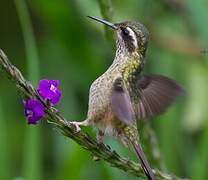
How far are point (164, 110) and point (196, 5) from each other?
135 cm

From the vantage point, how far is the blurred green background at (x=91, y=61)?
4504 millimetres

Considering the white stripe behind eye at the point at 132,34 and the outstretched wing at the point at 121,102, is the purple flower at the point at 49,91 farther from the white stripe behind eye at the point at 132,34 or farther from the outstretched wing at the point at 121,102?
the white stripe behind eye at the point at 132,34

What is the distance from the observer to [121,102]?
2.83 m

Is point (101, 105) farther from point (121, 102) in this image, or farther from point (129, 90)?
point (121, 102)

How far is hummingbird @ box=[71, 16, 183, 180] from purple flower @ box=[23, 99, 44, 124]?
30 cm

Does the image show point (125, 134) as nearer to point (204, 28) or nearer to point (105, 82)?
point (105, 82)

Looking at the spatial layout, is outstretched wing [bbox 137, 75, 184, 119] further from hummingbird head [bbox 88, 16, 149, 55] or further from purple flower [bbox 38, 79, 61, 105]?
purple flower [bbox 38, 79, 61, 105]

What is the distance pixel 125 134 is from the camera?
3.11m

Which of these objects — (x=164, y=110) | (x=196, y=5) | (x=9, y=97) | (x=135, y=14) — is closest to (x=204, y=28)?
(x=196, y=5)

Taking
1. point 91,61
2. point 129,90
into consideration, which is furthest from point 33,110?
point 91,61

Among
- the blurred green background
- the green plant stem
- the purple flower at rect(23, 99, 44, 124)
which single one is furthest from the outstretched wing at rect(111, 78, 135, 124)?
the blurred green background

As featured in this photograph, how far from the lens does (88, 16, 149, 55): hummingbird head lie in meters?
3.12

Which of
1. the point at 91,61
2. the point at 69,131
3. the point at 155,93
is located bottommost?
the point at 69,131

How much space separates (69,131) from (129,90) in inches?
19.7
